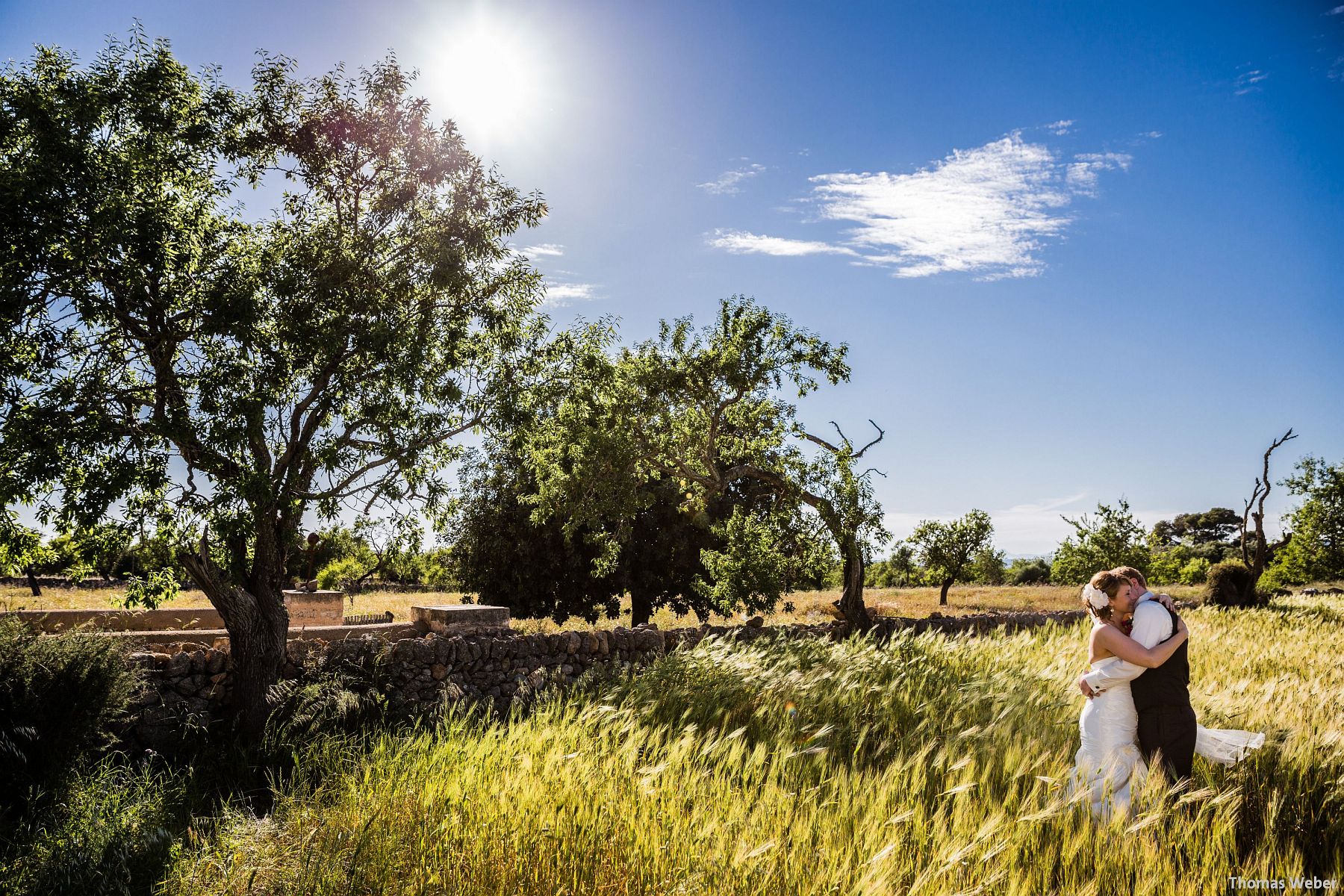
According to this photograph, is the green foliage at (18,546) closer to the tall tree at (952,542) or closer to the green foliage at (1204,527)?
the tall tree at (952,542)

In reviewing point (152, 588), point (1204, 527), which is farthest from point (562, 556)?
point (1204, 527)

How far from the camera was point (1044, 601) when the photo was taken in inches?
1492

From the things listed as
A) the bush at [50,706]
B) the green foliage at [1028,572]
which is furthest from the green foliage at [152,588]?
the green foliage at [1028,572]

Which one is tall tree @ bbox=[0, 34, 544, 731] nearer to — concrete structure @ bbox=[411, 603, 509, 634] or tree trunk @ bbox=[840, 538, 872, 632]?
concrete structure @ bbox=[411, 603, 509, 634]

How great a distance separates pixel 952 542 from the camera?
38.7 metres

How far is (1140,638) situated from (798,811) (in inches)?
120

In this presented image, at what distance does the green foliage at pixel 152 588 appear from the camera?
9.20 m

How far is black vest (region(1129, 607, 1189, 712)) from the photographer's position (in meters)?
5.34

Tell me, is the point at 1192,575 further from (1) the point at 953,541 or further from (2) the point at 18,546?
(2) the point at 18,546

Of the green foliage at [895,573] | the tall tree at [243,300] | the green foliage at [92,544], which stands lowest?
the green foliage at [895,573]

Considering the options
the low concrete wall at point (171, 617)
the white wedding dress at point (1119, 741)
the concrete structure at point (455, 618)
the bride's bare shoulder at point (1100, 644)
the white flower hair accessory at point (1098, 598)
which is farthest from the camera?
the concrete structure at point (455, 618)

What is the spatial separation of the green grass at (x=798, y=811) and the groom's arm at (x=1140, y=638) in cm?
62

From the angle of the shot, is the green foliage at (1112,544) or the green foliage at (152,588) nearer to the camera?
the green foliage at (152,588)

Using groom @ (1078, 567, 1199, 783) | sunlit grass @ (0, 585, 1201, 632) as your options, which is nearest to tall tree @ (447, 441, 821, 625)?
sunlit grass @ (0, 585, 1201, 632)
